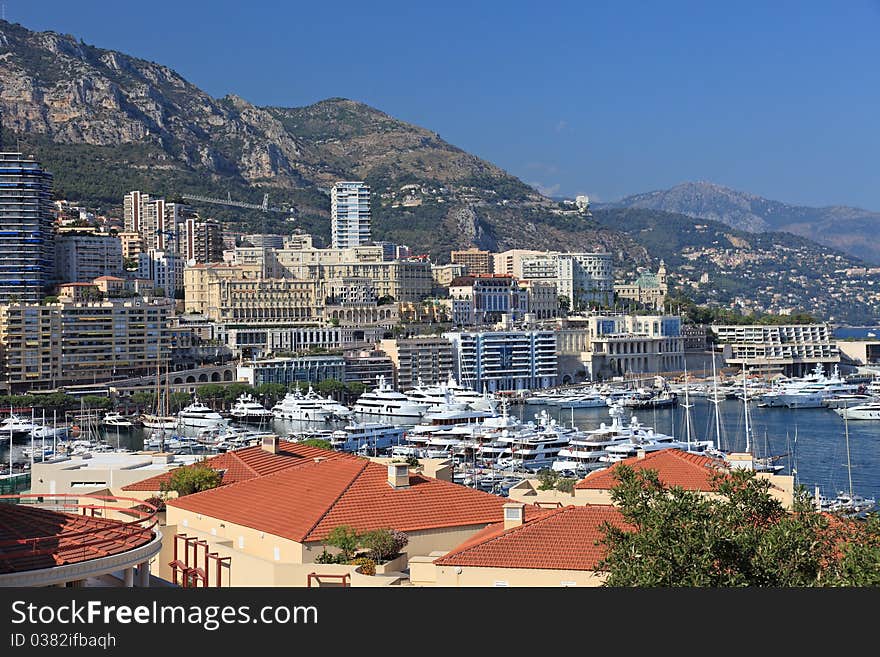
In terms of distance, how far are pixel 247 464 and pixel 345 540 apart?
555 cm

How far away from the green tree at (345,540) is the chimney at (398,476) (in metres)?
2.01

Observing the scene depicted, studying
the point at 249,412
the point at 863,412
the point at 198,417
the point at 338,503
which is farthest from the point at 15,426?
the point at 338,503

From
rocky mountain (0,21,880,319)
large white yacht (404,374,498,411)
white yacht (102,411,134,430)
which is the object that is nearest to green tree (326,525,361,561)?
white yacht (102,411,134,430)

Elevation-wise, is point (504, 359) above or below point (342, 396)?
above

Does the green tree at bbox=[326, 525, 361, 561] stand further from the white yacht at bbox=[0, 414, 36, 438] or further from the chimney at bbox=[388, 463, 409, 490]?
the white yacht at bbox=[0, 414, 36, 438]

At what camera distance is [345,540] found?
11.5m

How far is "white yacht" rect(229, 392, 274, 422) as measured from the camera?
55606 millimetres

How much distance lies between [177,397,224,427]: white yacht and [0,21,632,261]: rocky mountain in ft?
163

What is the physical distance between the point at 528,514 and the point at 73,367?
1898 inches

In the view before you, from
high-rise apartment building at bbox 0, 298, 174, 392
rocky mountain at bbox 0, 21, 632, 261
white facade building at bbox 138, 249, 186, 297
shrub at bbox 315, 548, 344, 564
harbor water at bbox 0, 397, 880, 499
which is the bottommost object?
harbor water at bbox 0, 397, 880, 499

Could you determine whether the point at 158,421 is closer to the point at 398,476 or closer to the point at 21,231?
the point at 21,231

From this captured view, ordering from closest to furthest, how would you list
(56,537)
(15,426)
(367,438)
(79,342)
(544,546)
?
(56,537) → (544,546) → (367,438) → (15,426) → (79,342)

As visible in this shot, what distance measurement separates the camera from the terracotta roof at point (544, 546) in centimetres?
1077

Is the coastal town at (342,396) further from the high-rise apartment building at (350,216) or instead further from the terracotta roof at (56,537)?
the high-rise apartment building at (350,216)
